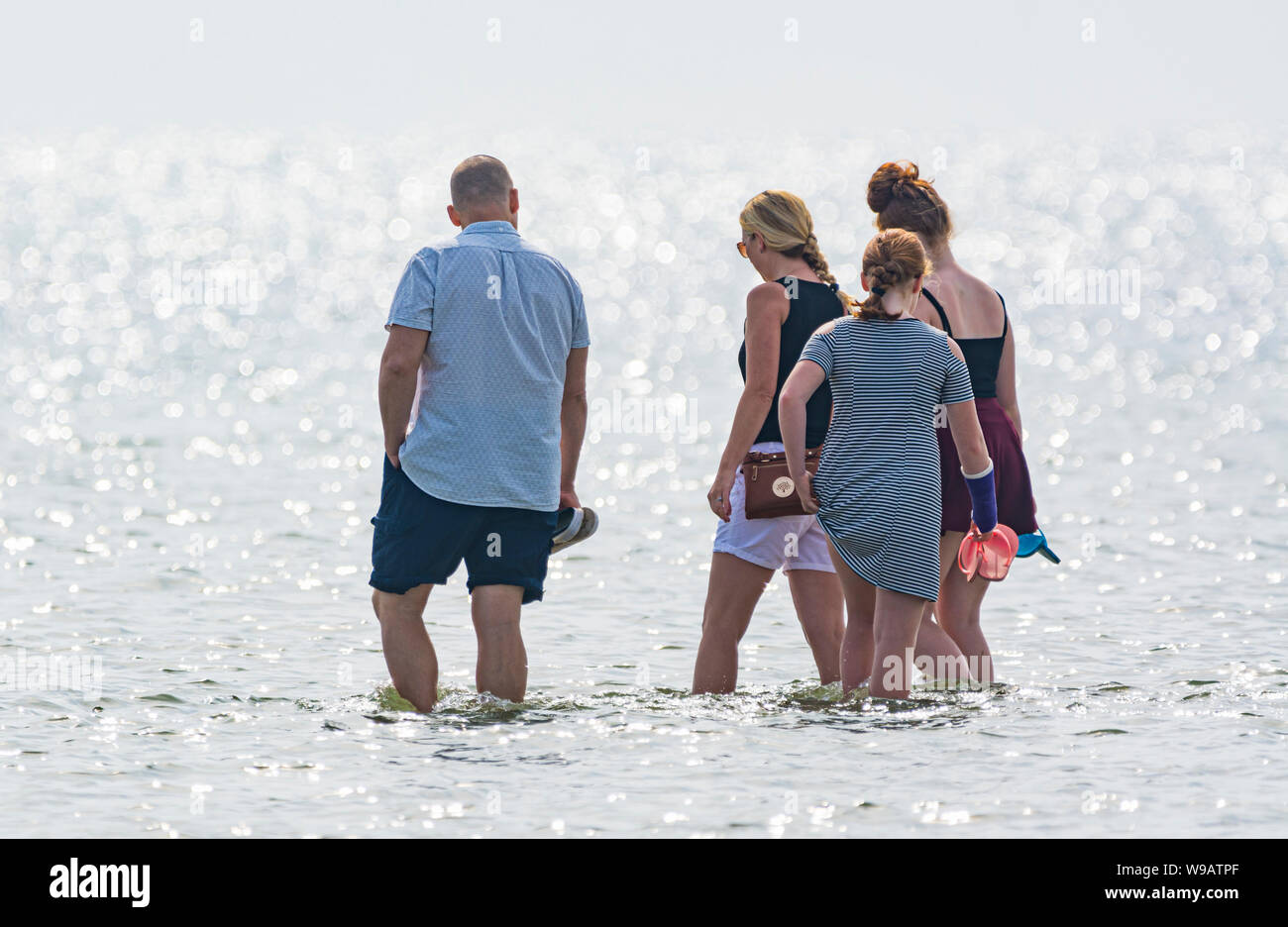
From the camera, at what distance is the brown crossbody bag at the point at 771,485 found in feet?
19.1

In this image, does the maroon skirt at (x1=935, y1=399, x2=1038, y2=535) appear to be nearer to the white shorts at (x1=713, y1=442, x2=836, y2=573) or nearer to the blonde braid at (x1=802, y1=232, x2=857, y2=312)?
the white shorts at (x1=713, y1=442, x2=836, y2=573)

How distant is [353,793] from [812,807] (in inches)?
55.3

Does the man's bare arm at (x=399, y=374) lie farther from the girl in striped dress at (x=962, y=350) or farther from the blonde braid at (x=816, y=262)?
the girl in striped dress at (x=962, y=350)

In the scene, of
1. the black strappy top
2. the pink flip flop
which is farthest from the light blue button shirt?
the pink flip flop

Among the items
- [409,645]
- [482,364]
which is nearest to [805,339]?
[482,364]

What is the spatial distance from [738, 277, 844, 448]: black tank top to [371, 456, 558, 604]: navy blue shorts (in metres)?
0.88

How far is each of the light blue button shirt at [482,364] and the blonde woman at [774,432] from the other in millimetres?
673

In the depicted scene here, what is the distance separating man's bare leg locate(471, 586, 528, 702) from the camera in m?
5.83

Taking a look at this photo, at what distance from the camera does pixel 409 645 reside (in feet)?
19.2

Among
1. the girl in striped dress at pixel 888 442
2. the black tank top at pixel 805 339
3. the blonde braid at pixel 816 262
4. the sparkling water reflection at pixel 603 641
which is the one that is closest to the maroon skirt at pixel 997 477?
the girl in striped dress at pixel 888 442

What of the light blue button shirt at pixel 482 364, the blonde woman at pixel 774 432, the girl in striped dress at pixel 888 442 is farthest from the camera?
the blonde woman at pixel 774 432
